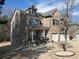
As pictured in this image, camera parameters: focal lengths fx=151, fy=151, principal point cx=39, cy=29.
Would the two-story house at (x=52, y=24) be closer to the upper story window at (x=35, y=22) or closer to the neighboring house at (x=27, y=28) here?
the neighboring house at (x=27, y=28)

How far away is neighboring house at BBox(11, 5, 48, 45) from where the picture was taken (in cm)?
3319

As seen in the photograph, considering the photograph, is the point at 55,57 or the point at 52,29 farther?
the point at 52,29

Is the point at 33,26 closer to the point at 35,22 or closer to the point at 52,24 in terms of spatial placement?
the point at 35,22

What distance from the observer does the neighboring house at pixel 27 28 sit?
33188mm

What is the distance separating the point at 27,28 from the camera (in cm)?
3272

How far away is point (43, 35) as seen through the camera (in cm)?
3684

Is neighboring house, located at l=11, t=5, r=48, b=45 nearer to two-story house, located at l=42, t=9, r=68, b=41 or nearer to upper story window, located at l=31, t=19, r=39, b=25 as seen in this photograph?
upper story window, located at l=31, t=19, r=39, b=25

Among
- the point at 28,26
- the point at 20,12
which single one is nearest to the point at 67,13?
the point at 28,26

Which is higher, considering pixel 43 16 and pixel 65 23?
pixel 43 16

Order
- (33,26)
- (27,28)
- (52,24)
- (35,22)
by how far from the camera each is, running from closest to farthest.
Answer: (27,28)
(33,26)
(35,22)
(52,24)

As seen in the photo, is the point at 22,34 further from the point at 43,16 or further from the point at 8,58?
the point at 8,58

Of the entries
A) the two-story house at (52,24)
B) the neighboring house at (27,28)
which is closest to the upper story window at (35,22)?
the neighboring house at (27,28)

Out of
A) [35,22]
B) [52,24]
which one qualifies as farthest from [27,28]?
[52,24]

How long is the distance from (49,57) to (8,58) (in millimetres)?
5162
